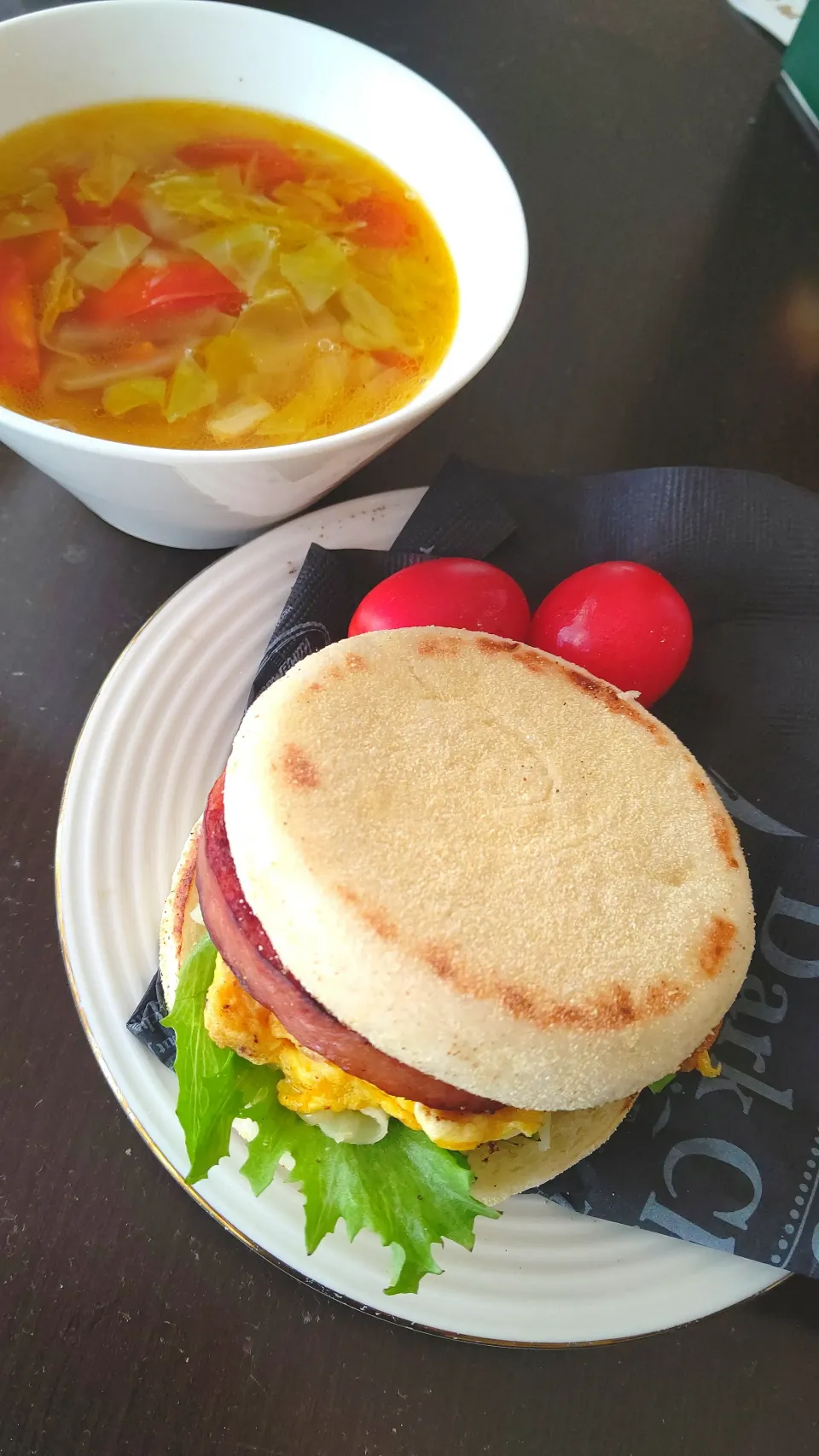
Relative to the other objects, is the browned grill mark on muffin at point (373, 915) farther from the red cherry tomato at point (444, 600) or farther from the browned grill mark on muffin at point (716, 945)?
the red cherry tomato at point (444, 600)

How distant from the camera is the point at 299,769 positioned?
3.45ft

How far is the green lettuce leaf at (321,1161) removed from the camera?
110 centimetres

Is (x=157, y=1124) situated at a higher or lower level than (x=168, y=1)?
lower

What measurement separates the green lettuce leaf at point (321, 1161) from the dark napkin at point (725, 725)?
85 mm

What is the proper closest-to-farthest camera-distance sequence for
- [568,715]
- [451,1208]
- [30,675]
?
[451,1208] → [568,715] → [30,675]

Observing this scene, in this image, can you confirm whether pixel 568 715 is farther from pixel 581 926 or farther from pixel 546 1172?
pixel 546 1172

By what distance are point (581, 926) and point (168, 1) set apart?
1526 millimetres

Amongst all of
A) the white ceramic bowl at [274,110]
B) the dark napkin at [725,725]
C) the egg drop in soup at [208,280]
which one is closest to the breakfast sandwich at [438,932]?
the dark napkin at [725,725]

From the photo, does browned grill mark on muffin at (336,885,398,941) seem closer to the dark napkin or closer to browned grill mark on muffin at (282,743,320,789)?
browned grill mark on muffin at (282,743,320,789)

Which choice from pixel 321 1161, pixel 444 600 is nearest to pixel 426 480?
pixel 444 600

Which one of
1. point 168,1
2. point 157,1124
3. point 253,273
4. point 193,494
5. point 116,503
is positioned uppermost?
point 168,1

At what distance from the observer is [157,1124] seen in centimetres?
118

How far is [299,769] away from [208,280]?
2.92 feet

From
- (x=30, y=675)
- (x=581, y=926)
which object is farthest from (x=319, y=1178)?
(x=30, y=675)
